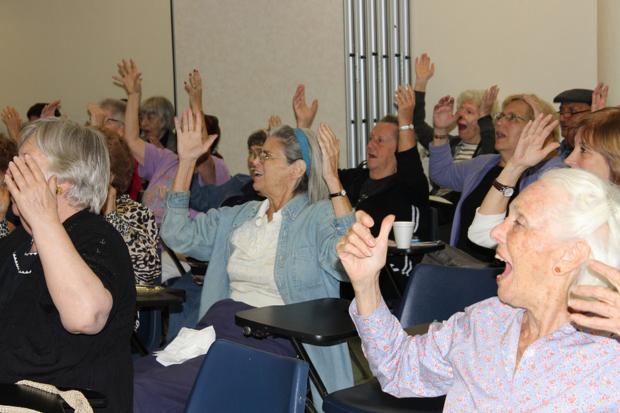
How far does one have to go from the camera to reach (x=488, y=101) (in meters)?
5.76

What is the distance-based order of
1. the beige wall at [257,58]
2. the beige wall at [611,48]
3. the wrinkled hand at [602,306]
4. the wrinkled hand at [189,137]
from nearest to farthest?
the wrinkled hand at [602,306] → the wrinkled hand at [189,137] → the beige wall at [611,48] → the beige wall at [257,58]

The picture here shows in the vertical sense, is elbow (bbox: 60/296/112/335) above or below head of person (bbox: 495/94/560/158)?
below

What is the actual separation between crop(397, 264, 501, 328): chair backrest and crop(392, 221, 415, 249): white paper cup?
104cm

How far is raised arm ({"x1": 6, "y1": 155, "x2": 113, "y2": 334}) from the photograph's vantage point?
6.28ft

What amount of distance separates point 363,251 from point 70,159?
925 millimetres

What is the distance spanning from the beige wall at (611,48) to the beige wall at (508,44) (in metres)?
0.73

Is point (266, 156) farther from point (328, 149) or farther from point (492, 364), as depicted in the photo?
point (492, 364)

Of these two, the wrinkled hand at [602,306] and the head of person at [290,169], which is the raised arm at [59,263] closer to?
the wrinkled hand at [602,306]

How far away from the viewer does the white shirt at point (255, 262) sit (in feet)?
10.0

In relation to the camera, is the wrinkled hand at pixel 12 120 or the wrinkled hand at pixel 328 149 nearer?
the wrinkled hand at pixel 328 149

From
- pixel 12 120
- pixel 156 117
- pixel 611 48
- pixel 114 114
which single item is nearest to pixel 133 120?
pixel 114 114

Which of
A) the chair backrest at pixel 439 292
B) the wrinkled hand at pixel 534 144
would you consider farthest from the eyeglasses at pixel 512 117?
the chair backrest at pixel 439 292

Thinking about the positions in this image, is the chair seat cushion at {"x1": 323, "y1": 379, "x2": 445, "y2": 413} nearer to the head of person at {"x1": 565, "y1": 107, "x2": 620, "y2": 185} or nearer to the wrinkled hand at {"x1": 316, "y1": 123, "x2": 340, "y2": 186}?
the head of person at {"x1": 565, "y1": 107, "x2": 620, "y2": 185}

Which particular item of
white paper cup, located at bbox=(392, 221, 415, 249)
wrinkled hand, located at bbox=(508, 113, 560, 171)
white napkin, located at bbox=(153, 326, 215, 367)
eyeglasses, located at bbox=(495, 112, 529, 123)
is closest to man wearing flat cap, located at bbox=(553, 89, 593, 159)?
eyeglasses, located at bbox=(495, 112, 529, 123)
